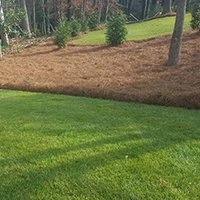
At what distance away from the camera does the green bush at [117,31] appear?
21.6m

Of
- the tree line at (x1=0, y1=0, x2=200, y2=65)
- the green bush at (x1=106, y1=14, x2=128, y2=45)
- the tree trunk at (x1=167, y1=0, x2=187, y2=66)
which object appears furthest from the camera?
the tree line at (x1=0, y1=0, x2=200, y2=65)

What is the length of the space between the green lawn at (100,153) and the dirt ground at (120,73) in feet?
4.48

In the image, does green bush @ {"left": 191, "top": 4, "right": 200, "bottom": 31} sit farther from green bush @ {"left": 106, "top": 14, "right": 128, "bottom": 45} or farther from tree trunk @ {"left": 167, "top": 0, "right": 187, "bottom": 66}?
tree trunk @ {"left": 167, "top": 0, "right": 187, "bottom": 66}

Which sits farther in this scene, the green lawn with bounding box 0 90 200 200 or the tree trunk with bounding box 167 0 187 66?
the tree trunk with bounding box 167 0 187 66

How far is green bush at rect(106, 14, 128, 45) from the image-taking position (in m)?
21.6

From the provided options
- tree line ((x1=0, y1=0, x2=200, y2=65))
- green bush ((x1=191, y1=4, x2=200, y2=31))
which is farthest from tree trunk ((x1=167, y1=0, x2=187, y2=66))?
tree line ((x1=0, y1=0, x2=200, y2=65))

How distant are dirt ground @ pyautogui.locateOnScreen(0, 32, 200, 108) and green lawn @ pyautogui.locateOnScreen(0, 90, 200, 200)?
4.48 feet

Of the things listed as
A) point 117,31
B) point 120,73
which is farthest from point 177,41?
point 117,31

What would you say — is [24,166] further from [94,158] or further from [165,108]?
[165,108]

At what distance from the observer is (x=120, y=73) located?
13.9 metres

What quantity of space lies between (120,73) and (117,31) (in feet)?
27.0

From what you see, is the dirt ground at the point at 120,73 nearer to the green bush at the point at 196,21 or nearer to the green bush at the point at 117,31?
the green bush at the point at 117,31

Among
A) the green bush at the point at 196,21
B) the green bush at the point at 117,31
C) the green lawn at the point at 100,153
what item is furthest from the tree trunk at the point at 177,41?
the green lawn at the point at 100,153

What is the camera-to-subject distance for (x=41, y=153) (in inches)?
213
